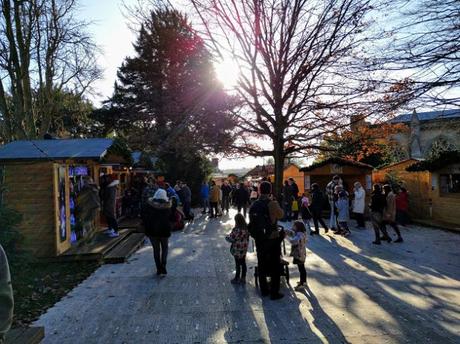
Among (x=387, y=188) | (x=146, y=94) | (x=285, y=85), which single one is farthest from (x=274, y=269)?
(x=146, y=94)

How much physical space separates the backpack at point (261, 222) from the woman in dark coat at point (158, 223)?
2.02 m

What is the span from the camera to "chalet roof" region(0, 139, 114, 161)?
8.90 metres

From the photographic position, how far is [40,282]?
7.25 m

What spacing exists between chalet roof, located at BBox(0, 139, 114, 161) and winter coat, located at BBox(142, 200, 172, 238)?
8.02 ft

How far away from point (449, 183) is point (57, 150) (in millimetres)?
14227

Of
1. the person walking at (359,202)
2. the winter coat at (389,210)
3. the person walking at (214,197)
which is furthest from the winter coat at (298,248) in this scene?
the person walking at (214,197)

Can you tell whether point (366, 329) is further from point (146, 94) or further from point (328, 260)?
point (146, 94)

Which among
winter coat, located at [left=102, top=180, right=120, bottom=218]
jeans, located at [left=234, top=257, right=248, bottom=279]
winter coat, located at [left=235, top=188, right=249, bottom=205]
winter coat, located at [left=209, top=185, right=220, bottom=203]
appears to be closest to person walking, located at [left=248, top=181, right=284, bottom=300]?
jeans, located at [left=234, top=257, right=248, bottom=279]

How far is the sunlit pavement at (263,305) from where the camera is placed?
15.3 feet

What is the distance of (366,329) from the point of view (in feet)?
15.7

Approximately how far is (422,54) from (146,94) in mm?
21166

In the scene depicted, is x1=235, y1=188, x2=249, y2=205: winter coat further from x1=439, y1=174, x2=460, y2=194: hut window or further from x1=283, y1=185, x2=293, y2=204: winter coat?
x1=439, y1=174, x2=460, y2=194: hut window

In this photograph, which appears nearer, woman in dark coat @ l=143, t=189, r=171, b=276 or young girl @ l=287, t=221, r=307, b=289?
young girl @ l=287, t=221, r=307, b=289

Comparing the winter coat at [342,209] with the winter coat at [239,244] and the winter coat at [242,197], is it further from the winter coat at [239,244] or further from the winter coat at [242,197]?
the winter coat at [239,244]
